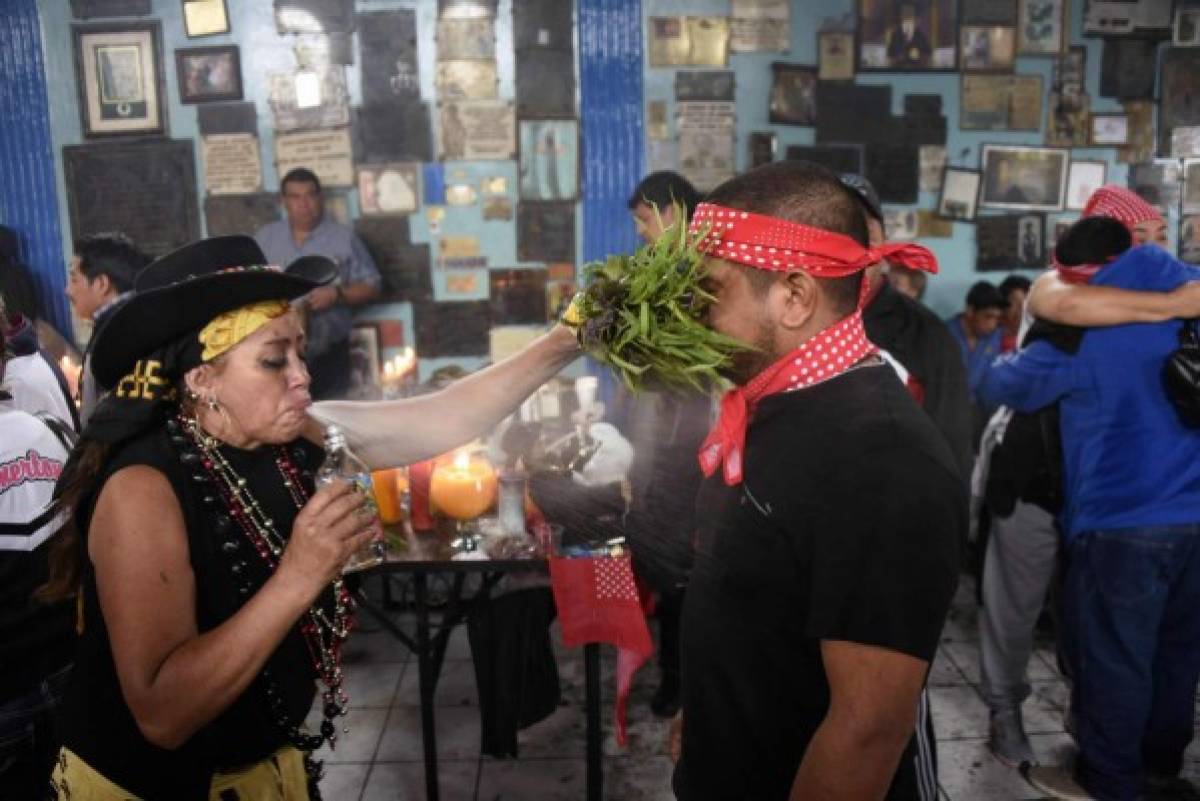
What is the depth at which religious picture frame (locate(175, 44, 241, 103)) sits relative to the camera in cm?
721

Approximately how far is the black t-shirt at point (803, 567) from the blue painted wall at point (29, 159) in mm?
7418

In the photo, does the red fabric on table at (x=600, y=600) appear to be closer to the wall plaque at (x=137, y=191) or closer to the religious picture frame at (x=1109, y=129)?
the wall plaque at (x=137, y=191)

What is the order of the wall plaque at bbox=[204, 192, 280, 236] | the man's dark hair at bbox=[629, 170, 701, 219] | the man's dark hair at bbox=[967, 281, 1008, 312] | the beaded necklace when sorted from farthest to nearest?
the wall plaque at bbox=[204, 192, 280, 236], the man's dark hair at bbox=[967, 281, 1008, 312], the man's dark hair at bbox=[629, 170, 701, 219], the beaded necklace

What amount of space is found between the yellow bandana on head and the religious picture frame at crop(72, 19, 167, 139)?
618cm

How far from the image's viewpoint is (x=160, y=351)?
211cm

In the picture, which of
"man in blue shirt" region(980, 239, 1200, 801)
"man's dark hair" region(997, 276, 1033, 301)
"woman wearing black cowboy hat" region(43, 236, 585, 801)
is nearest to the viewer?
"woman wearing black cowboy hat" region(43, 236, 585, 801)

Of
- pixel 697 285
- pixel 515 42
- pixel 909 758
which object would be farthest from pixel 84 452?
pixel 515 42

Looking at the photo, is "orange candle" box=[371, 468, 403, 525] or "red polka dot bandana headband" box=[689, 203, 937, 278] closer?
"red polka dot bandana headband" box=[689, 203, 937, 278]

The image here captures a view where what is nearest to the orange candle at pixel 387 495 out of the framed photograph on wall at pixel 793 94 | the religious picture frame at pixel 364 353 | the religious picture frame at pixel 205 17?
the religious picture frame at pixel 364 353

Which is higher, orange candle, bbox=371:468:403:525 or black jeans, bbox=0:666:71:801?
orange candle, bbox=371:468:403:525

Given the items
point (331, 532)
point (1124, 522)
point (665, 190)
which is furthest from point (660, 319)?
point (665, 190)

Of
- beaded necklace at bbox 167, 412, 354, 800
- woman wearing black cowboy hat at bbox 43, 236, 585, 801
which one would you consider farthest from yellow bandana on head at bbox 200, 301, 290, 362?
beaded necklace at bbox 167, 412, 354, 800

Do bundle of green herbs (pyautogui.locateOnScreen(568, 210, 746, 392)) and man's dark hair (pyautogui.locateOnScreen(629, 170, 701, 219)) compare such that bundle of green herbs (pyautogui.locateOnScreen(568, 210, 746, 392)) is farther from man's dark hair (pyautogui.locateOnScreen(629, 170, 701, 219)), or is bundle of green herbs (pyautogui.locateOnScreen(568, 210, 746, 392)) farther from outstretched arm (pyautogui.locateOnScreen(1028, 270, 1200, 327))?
man's dark hair (pyautogui.locateOnScreen(629, 170, 701, 219))

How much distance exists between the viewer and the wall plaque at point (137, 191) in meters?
7.34
